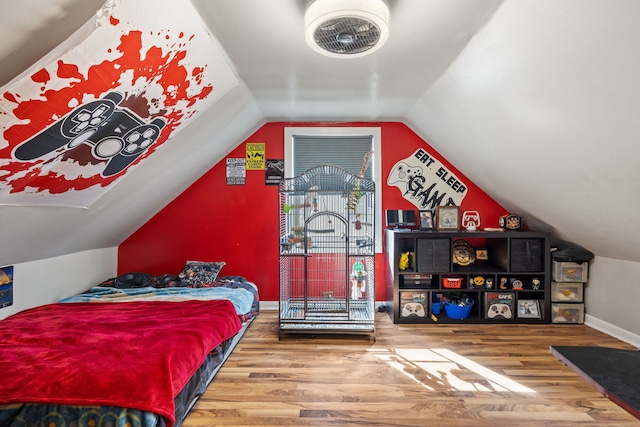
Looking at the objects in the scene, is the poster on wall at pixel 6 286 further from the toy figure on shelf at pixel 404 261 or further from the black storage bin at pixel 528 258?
the black storage bin at pixel 528 258

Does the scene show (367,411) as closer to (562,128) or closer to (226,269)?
(562,128)

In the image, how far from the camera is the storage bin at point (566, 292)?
3.29 m

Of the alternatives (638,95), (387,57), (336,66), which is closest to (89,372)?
(336,66)

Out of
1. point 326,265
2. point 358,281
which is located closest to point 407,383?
point 358,281

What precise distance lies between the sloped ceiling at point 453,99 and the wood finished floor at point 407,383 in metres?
1.30

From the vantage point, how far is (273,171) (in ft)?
12.3

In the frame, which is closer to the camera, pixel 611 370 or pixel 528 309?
pixel 611 370

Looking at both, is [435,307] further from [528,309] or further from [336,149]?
[336,149]

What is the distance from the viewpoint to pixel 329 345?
278cm

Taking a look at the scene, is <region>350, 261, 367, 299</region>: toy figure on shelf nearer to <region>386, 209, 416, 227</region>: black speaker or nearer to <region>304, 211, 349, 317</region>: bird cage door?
<region>304, 211, 349, 317</region>: bird cage door

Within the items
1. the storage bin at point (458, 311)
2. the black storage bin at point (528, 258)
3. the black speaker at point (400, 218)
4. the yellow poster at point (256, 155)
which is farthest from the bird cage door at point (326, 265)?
the black storage bin at point (528, 258)

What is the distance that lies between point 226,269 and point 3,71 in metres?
2.85

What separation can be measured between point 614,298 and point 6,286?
5364mm

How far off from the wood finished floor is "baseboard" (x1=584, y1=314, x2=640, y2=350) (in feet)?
0.28
